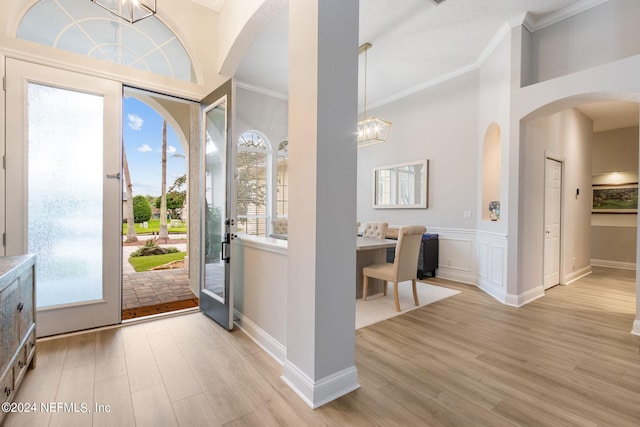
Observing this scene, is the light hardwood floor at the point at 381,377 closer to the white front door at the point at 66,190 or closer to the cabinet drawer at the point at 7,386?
the cabinet drawer at the point at 7,386

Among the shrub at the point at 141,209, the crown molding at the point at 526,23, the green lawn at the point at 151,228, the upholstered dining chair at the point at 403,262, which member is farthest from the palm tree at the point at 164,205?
the crown molding at the point at 526,23

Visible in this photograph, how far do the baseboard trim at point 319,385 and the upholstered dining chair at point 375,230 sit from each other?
119 inches

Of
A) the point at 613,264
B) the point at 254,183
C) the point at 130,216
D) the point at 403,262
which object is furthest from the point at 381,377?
the point at 130,216

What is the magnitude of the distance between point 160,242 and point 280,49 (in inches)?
302

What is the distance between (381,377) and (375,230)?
2998 mm

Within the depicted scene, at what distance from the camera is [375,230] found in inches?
190

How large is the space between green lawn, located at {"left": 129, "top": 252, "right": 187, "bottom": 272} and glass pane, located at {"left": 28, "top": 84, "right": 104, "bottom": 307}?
4.05 m

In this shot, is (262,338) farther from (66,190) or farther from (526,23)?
(526,23)

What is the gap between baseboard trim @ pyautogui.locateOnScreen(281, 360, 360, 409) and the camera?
1685 millimetres

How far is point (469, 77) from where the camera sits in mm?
4664

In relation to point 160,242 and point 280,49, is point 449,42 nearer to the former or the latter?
point 280,49

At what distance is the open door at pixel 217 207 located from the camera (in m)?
2.69

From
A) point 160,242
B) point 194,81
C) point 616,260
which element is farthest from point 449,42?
point 160,242

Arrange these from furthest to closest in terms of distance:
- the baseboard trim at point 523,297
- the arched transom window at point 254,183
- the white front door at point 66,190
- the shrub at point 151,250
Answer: the shrub at point 151,250 → the arched transom window at point 254,183 → the baseboard trim at point 523,297 → the white front door at point 66,190
